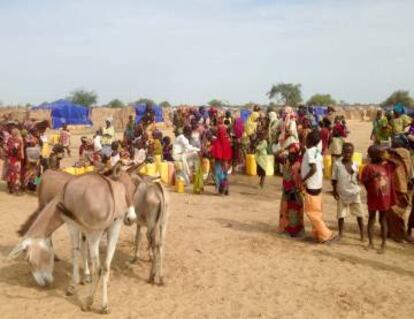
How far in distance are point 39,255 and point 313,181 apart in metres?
4.44

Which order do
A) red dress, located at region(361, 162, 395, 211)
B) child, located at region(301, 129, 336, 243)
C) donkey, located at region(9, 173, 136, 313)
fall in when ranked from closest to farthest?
donkey, located at region(9, 173, 136, 313), red dress, located at region(361, 162, 395, 211), child, located at region(301, 129, 336, 243)

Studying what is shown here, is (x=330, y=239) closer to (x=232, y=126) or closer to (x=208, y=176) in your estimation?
(x=208, y=176)

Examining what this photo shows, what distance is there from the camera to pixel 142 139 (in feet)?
46.4

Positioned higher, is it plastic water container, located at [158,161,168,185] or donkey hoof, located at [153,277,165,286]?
plastic water container, located at [158,161,168,185]

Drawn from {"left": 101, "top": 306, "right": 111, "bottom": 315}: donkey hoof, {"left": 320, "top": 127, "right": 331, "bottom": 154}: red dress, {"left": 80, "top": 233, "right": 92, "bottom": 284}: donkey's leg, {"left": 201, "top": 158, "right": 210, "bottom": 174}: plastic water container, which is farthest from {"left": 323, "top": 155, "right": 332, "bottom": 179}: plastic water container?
{"left": 101, "top": 306, "right": 111, "bottom": 315}: donkey hoof

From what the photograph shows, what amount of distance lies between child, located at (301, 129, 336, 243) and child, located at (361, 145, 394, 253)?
2.31ft

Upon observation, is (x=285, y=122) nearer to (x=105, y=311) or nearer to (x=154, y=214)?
(x=154, y=214)

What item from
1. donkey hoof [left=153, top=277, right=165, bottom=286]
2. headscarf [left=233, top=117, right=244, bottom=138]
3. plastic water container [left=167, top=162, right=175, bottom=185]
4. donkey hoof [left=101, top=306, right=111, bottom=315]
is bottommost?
donkey hoof [left=101, top=306, right=111, bottom=315]

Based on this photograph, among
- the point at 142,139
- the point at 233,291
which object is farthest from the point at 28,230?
the point at 142,139

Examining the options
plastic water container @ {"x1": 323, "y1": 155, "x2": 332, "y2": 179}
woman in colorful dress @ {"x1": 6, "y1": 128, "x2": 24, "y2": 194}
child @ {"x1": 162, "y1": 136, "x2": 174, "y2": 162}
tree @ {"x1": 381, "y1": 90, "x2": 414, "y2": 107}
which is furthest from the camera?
tree @ {"x1": 381, "y1": 90, "x2": 414, "y2": 107}

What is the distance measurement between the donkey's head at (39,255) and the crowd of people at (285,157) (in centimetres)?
114

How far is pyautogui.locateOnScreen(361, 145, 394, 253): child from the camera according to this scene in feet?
26.0

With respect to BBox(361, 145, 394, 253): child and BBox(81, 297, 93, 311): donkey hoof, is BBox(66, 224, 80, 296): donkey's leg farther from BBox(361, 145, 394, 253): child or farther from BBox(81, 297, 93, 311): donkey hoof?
BBox(361, 145, 394, 253): child

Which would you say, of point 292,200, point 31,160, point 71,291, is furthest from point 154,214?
point 31,160
